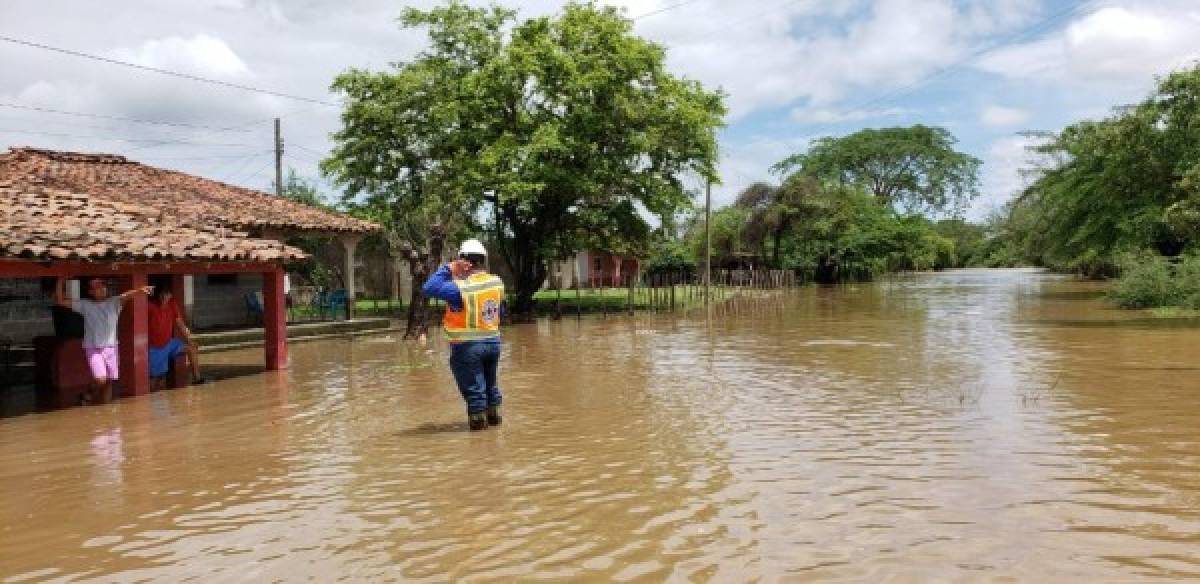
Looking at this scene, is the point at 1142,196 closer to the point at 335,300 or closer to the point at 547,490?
the point at 335,300

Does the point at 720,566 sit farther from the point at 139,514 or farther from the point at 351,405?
the point at 351,405

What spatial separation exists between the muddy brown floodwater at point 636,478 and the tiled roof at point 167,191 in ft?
23.8

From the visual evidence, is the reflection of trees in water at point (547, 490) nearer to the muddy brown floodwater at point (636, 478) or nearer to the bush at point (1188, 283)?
the muddy brown floodwater at point (636, 478)

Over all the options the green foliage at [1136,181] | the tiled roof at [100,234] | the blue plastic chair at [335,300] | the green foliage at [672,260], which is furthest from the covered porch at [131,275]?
the green foliage at [672,260]

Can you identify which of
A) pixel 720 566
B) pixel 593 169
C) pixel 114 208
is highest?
pixel 593 169

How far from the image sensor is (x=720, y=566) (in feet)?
15.0

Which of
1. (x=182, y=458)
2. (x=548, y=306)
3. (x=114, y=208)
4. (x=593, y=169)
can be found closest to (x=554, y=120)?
(x=593, y=169)

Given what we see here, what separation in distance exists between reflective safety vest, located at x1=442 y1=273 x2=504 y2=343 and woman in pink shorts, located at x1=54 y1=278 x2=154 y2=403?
561cm

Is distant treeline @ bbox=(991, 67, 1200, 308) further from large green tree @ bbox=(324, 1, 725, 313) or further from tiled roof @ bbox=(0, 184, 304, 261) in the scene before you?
tiled roof @ bbox=(0, 184, 304, 261)

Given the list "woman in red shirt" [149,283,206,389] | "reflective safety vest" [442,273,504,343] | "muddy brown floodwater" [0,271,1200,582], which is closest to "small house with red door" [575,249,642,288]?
"woman in red shirt" [149,283,206,389]

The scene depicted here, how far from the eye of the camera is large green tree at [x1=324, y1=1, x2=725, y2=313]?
83.1 feet

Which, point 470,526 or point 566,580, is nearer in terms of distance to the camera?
point 566,580

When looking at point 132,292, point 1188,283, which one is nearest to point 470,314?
point 132,292

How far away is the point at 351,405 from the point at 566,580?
6.84m
